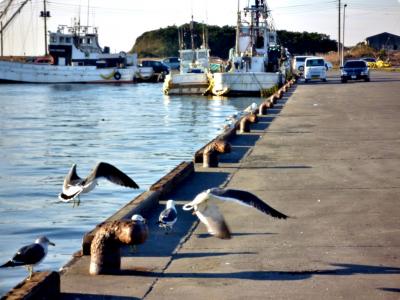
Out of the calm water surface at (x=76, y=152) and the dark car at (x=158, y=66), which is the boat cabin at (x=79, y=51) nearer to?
the dark car at (x=158, y=66)

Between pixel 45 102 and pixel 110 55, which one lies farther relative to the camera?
pixel 110 55

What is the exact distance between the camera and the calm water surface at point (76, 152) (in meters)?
12.1

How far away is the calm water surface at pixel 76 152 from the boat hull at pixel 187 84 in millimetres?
4650

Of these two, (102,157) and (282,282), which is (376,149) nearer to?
(102,157)

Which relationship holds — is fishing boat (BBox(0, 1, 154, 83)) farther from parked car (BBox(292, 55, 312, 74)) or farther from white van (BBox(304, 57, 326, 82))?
white van (BBox(304, 57, 326, 82))

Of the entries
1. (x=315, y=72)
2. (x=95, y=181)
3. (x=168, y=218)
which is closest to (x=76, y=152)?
(x=95, y=181)

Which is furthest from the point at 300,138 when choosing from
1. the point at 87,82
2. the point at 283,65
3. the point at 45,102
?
the point at 87,82

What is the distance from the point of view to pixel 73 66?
279ft

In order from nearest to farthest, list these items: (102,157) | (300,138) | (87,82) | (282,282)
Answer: (282,282)
(300,138)
(102,157)
(87,82)

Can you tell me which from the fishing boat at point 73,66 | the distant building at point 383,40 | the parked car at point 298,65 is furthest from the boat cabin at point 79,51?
the distant building at point 383,40

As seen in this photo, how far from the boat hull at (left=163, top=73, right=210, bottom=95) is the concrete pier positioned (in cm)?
3918

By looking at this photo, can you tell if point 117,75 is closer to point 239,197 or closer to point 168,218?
point 168,218

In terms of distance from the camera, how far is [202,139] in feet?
88.2

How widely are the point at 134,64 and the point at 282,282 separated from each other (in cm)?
8196
